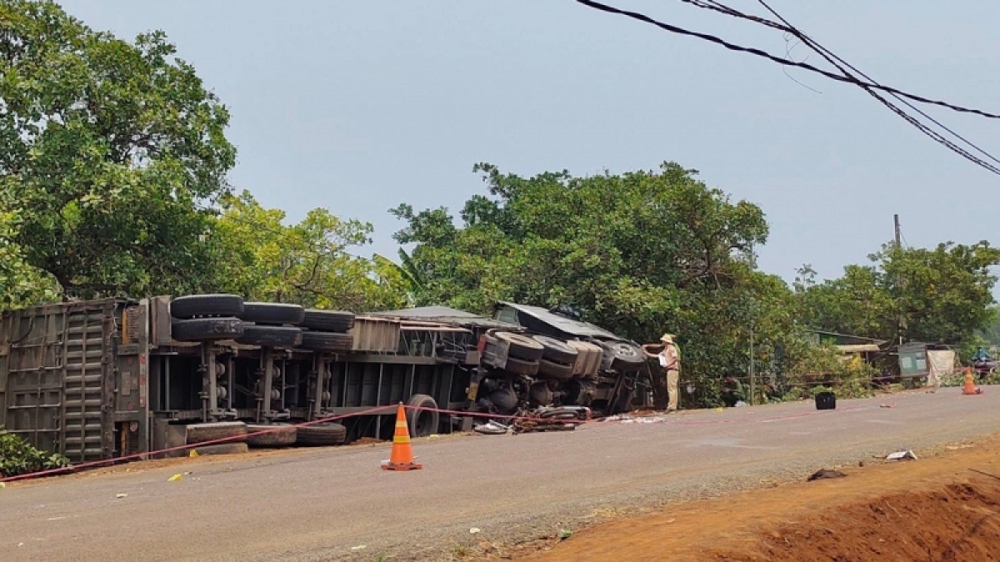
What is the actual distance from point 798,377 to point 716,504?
88.8ft

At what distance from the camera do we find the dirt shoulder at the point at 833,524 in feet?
24.6

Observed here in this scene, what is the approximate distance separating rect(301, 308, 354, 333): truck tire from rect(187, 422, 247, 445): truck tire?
2121mm

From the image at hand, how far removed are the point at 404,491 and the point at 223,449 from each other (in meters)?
4.85

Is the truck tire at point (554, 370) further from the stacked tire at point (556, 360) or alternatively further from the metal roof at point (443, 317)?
the metal roof at point (443, 317)

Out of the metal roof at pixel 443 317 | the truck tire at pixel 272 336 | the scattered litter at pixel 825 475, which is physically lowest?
the scattered litter at pixel 825 475

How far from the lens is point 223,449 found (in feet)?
46.8

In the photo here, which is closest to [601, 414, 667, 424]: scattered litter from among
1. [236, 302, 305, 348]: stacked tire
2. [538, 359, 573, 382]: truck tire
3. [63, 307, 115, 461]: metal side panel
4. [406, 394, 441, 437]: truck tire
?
[538, 359, 573, 382]: truck tire

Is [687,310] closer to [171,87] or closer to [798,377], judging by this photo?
[798,377]

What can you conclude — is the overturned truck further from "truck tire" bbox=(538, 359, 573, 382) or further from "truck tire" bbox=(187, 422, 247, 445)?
"truck tire" bbox=(538, 359, 573, 382)

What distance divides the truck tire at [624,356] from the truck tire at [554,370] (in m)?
2.21

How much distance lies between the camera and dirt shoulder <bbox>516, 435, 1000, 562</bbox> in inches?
295

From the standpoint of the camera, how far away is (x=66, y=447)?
47.4ft

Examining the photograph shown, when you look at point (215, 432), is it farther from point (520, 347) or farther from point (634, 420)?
point (634, 420)

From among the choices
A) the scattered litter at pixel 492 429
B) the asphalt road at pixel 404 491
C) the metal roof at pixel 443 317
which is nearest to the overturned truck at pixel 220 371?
the metal roof at pixel 443 317
